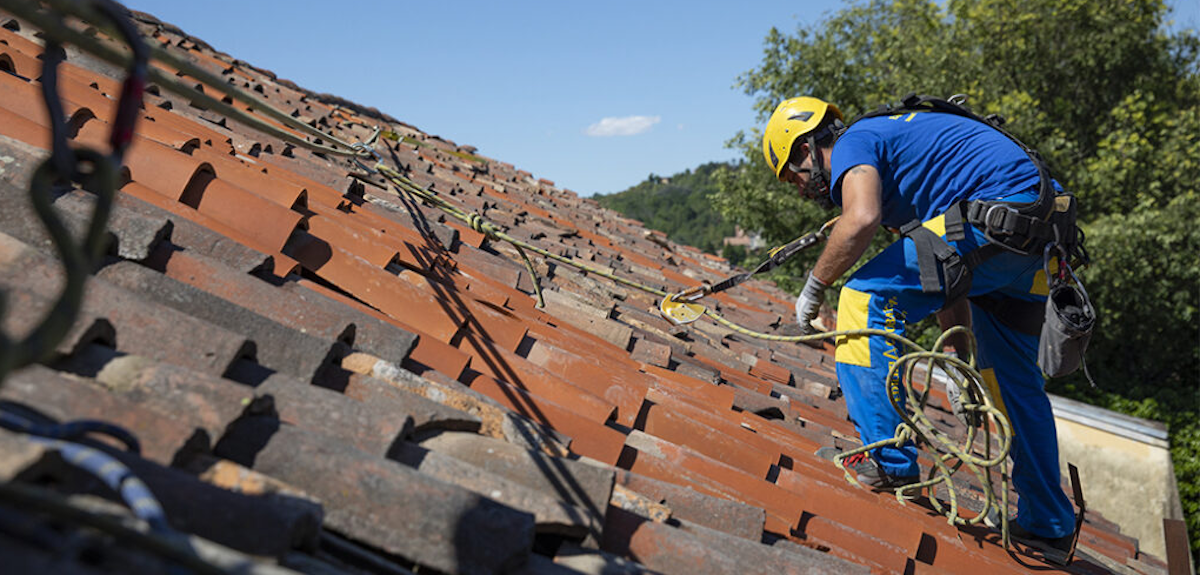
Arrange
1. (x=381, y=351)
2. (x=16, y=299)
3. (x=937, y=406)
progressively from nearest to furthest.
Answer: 1. (x=16, y=299)
2. (x=381, y=351)
3. (x=937, y=406)

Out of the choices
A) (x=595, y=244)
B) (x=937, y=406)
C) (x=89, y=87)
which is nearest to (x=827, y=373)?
(x=937, y=406)

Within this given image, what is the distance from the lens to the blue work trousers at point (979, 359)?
2.86 metres

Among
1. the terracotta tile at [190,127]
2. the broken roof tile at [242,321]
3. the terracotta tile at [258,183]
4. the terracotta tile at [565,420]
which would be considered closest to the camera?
the broken roof tile at [242,321]

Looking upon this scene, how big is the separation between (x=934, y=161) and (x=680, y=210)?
64.4 meters

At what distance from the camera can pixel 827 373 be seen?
4605mm

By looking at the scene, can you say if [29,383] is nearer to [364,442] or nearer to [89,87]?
[364,442]

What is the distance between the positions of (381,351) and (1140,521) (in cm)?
891

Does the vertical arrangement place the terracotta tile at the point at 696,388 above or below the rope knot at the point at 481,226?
below

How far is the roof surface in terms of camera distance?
4.17 feet

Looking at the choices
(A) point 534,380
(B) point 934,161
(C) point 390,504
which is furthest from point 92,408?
(B) point 934,161

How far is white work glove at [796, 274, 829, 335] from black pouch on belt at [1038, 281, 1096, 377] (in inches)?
34.1

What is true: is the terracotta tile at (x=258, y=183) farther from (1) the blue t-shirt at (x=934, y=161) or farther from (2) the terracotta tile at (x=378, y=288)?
(1) the blue t-shirt at (x=934, y=161)

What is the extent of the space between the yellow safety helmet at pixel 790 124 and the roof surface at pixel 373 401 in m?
0.98

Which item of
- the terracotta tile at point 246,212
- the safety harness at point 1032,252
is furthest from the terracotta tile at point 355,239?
the safety harness at point 1032,252
